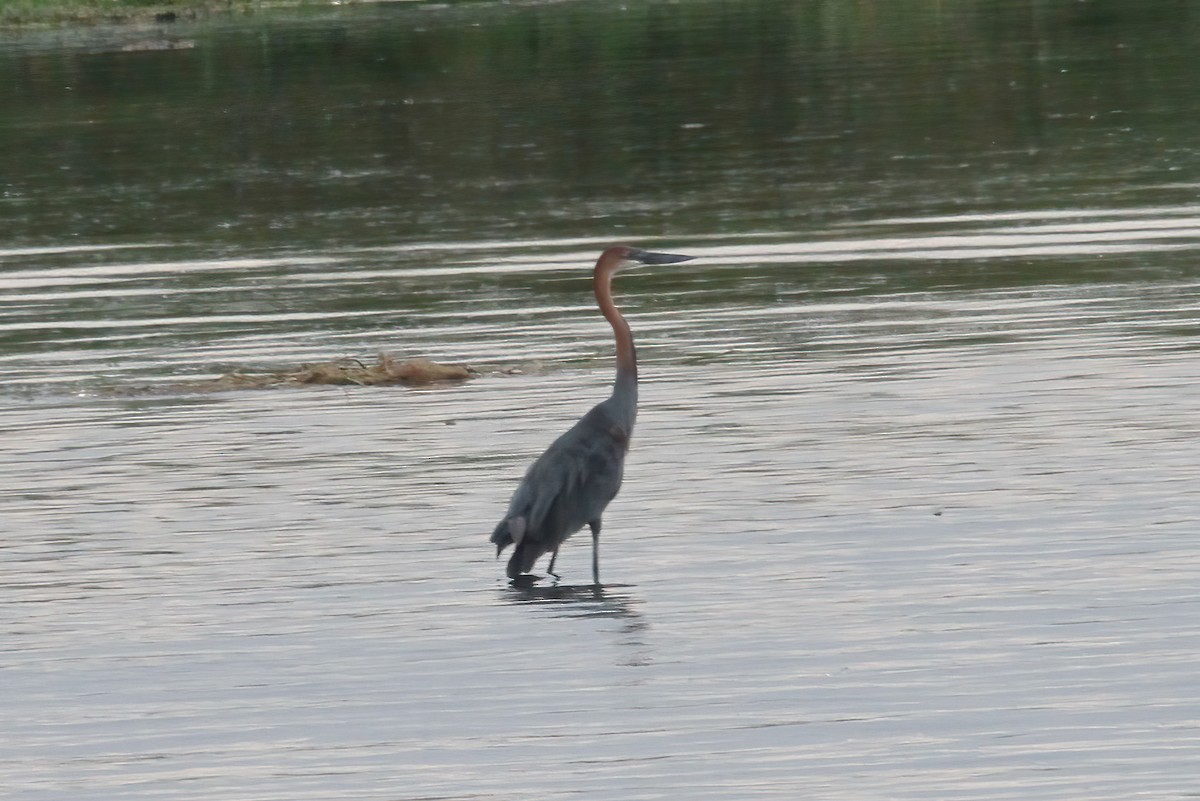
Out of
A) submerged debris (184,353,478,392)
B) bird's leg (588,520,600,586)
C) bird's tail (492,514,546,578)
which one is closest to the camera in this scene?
bird's tail (492,514,546,578)

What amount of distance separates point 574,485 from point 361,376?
621cm

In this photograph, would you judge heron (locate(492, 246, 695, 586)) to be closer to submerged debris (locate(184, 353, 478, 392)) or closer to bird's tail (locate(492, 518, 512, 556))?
bird's tail (locate(492, 518, 512, 556))

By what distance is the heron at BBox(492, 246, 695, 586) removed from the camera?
1077 cm

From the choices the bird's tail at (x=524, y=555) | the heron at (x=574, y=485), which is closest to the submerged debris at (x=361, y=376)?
the heron at (x=574, y=485)

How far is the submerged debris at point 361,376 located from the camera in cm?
1675

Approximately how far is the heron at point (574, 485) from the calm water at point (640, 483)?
9.6 inches

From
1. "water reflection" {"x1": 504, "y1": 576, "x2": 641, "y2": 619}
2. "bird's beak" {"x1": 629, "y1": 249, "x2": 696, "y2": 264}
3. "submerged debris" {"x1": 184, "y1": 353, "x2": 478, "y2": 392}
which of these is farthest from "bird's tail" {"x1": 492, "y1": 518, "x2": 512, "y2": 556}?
"submerged debris" {"x1": 184, "y1": 353, "x2": 478, "y2": 392}

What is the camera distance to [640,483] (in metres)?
13.1

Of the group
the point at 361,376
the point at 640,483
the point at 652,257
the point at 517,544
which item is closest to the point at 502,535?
the point at 517,544

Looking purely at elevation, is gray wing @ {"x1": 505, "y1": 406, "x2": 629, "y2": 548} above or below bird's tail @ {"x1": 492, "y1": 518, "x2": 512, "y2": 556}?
above

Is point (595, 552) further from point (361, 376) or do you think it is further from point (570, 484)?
point (361, 376)

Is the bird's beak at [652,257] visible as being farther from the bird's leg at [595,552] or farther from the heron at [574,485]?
the bird's leg at [595,552]

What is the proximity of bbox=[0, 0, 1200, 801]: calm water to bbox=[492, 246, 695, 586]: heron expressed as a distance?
245 millimetres

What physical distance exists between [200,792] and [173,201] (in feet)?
80.8
